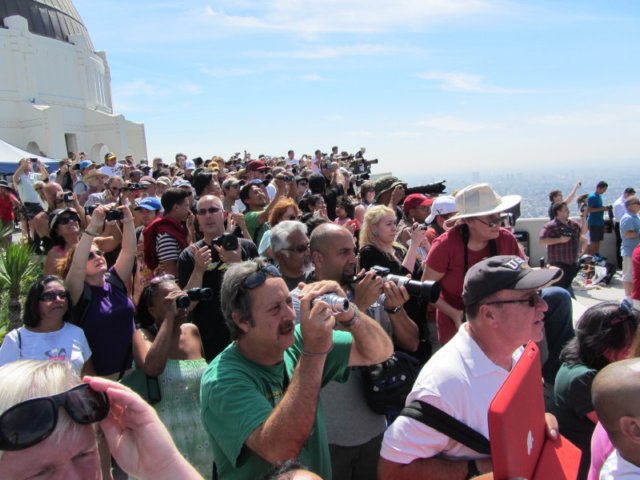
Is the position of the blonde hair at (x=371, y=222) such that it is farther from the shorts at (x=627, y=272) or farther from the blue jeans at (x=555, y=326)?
the shorts at (x=627, y=272)

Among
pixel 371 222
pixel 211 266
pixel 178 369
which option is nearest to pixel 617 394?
pixel 178 369

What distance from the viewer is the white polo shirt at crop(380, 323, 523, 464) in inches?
78.3

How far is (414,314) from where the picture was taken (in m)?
4.10

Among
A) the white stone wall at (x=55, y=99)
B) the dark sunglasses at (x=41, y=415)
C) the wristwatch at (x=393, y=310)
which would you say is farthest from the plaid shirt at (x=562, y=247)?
the white stone wall at (x=55, y=99)

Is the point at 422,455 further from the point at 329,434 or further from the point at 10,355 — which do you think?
the point at 10,355

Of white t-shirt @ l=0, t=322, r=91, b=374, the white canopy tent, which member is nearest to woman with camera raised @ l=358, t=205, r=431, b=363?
white t-shirt @ l=0, t=322, r=91, b=374

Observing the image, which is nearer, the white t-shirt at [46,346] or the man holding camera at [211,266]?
the white t-shirt at [46,346]

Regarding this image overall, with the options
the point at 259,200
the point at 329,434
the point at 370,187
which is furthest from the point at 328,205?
the point at 329,434

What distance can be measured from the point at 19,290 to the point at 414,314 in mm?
3937

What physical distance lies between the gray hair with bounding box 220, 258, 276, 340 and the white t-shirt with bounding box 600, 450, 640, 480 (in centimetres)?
141

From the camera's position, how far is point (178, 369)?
334 cm

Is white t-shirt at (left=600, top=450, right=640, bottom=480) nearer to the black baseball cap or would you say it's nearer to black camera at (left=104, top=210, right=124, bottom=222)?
the black baseball cap

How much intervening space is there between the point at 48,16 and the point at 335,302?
165ft

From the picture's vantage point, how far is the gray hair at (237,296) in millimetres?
2275
